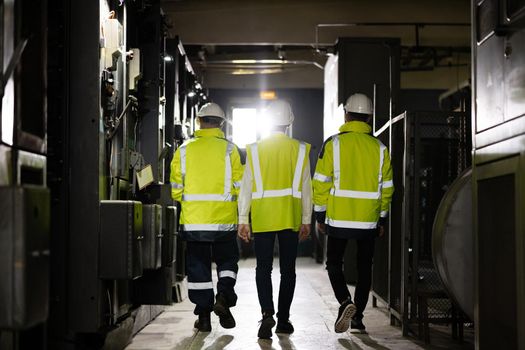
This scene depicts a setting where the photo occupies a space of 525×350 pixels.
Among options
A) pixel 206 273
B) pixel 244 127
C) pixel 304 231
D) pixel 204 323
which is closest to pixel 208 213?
pixel 206 273

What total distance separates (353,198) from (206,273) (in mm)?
1390

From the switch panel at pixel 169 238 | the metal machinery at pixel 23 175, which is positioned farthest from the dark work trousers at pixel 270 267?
the metal machinery at pixel 23 175

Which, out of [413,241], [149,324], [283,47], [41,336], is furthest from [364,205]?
[283,47]

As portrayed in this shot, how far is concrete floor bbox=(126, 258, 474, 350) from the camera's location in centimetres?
577

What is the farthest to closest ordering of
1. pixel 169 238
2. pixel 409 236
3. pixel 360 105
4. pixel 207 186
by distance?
pixel 169 238 < pixel 360 105 < pixel 207 186 < pixel 409 236

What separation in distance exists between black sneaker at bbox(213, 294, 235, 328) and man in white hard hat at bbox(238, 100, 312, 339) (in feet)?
1.02

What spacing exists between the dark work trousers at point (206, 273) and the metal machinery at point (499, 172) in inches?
97.4

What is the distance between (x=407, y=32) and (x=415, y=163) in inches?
245

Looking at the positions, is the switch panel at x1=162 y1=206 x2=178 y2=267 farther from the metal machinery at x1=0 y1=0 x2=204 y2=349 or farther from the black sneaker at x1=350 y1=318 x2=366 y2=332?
the black sneaker at x1=350 y1=318 x2=366 y2=332

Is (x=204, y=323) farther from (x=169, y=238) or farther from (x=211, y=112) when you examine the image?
(x=211, y=112)

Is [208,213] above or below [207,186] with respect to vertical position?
below

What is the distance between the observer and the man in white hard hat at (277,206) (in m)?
6.17

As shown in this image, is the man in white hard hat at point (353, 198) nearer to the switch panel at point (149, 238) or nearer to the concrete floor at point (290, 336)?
the concrete floor at point (290, 336)

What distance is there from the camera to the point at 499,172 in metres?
4.07
